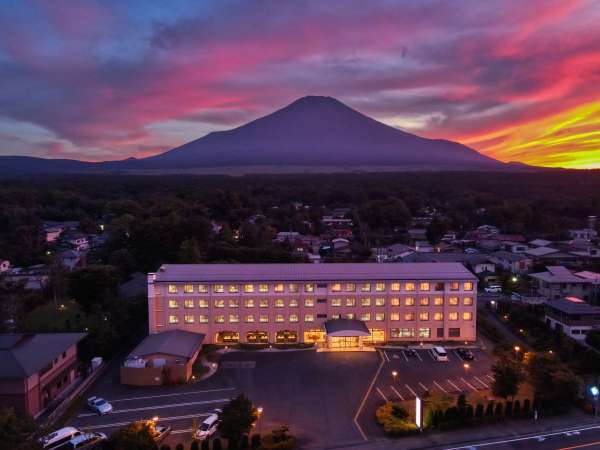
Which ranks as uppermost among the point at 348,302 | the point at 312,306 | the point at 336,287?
the point at 336,287

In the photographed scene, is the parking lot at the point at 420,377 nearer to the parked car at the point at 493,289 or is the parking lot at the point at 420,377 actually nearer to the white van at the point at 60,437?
the white van at the point at 60,437

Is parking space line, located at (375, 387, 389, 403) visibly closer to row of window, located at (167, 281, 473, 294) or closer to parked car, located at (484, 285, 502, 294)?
row of window, located at (167, 281, 473, 294)

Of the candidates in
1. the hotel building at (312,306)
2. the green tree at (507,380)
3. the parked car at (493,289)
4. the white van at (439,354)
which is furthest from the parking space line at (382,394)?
the parked car at (493,289)

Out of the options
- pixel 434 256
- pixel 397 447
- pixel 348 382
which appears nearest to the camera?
pixel 397 447

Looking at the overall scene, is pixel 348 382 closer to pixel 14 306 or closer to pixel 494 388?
pixel 494 388

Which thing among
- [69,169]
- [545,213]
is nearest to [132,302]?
[545,213]

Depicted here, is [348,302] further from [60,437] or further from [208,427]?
[60,437]

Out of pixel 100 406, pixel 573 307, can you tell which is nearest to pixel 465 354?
pixel 573 307
